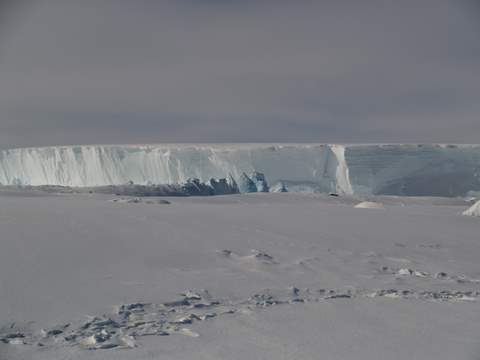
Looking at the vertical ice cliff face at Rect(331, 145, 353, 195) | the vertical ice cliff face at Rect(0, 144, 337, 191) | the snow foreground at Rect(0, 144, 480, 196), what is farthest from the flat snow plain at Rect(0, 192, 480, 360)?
the vertical ice cliff face at Rect(331, 145, 353, 195)

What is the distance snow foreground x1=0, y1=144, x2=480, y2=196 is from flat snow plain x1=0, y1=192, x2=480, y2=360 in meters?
24.6

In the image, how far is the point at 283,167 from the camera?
35656mm

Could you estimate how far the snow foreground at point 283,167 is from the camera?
33.7m

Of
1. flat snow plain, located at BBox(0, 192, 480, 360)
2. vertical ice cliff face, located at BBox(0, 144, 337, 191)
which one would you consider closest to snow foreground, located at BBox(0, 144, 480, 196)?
vertical ice cliff face, located at BBox(0, 144, 337, 191)

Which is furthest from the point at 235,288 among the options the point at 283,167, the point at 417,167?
the point at 417,167

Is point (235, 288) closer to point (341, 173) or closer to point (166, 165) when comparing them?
point (341, 173)

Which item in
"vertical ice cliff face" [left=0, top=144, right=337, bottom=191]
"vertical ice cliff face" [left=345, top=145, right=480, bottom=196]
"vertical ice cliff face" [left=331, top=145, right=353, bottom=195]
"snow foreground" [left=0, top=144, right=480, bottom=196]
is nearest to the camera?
"vertical ice cliff face" [left=345, top=145, right=480, bottom=196]

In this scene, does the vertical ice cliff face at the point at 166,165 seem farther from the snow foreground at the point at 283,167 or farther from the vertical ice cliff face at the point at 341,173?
the vertical ice cliff face at the point at 341,173

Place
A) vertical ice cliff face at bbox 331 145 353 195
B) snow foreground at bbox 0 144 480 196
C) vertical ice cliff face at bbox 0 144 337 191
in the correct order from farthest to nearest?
vertical ice cliff face at bbox 0 144 337 191 < vertical ice cliff face at bbox 331 145 353 195 < snow foreground at bbox 0 144 480 196

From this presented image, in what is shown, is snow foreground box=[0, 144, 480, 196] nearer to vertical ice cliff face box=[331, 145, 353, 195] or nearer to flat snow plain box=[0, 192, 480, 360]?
vertical ice cliff face box=[331, 145, 353, 195]

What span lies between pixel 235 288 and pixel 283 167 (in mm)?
31579

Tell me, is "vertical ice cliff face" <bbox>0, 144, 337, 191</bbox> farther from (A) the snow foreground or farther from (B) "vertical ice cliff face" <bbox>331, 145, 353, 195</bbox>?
(B) "vertical ice cliff face" <bbox>331, 145, 353, 195</bbox>

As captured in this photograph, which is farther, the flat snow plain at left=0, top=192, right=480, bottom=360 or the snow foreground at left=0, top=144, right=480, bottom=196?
the snow foreground at left=0, top=144, right=480, bottom=196

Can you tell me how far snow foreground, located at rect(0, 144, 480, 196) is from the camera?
3372 centimetres
